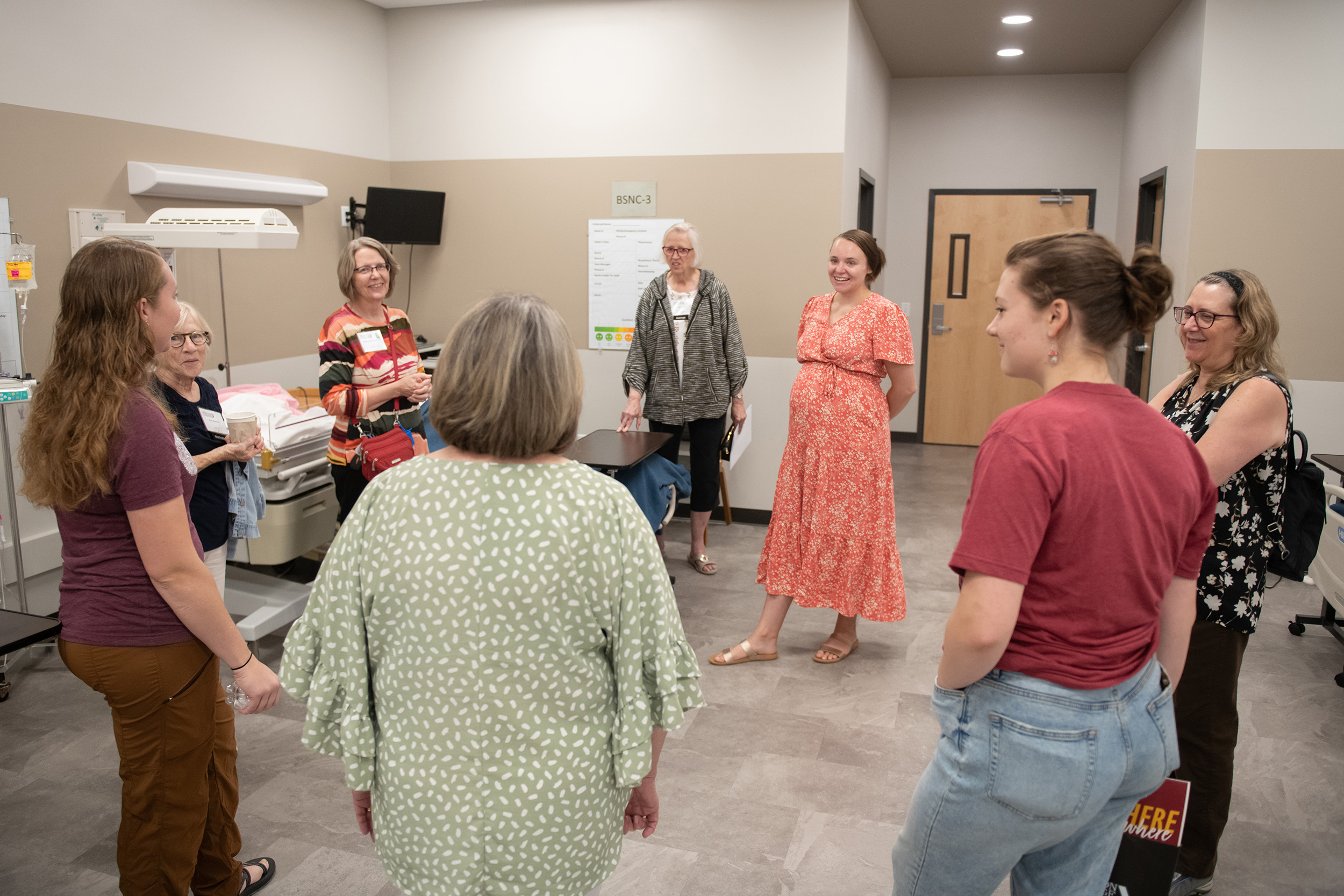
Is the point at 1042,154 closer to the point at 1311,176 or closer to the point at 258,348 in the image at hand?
the point at 1311,176

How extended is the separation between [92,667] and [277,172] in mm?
3545

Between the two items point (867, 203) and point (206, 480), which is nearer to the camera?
point (206, 480)

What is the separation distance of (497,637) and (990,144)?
7.06 meters

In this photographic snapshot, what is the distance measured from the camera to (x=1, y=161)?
10.7 ft

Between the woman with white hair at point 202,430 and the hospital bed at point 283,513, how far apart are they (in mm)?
775

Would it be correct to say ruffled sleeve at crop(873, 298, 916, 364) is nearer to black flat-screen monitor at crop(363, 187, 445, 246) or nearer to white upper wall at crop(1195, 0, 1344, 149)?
white upper wall at crop(1195, 0, 1344, 149)

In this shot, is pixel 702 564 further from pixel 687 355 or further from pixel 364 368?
pixel 364 368

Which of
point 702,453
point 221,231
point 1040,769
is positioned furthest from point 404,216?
point 1040,769

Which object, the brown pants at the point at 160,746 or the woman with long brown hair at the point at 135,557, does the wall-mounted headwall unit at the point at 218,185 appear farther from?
the brown pants at the point at 160,746

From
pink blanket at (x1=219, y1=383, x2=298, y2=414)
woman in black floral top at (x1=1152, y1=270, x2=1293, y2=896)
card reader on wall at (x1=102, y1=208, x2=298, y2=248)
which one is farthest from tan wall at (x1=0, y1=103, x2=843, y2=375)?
woman in black floral top at (x1=1152, y1=270, x2=1293, y2=896)

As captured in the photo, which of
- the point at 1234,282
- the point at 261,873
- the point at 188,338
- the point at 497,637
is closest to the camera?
the point at 497,637

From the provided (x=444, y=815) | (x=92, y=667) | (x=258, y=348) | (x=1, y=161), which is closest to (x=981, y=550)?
(x=444, y=815)

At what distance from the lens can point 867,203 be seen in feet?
20.9

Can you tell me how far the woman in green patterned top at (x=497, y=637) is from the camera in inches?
42.4
